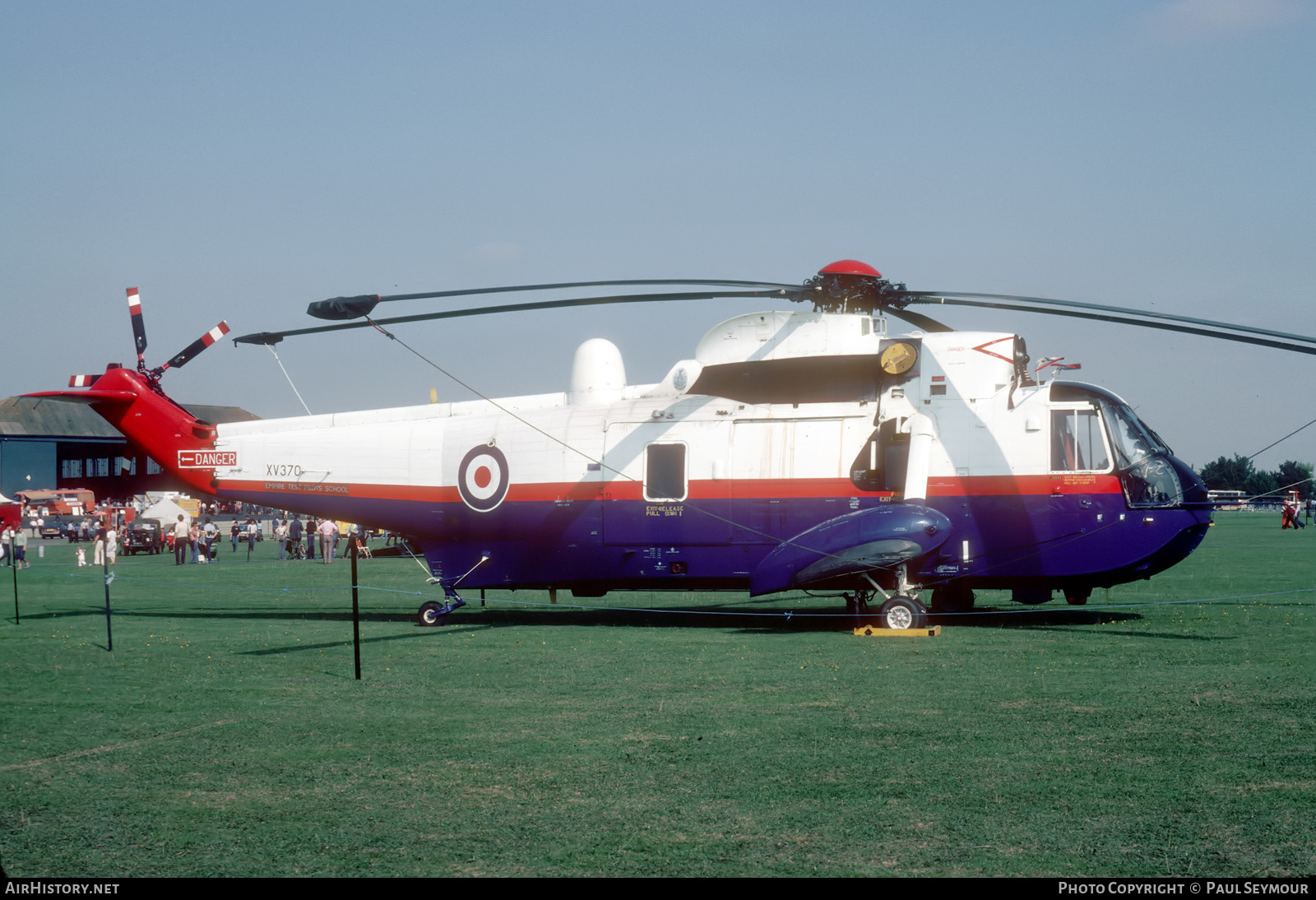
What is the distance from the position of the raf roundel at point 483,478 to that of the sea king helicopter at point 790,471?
0.11 ft

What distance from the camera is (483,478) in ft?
60.6

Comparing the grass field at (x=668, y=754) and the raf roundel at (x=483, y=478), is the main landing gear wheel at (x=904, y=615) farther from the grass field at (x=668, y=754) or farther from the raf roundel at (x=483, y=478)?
the raf roundel at (x=483, y=478)

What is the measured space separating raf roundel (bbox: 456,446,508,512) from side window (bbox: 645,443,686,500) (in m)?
2.54

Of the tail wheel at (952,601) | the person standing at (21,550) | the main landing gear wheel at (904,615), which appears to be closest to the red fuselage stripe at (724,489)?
the main landing gear wheel at (904,615)

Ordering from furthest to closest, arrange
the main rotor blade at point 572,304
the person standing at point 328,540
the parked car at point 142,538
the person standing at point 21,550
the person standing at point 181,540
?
the parked car at point 142,538 → the person standing at point 328,540 → the person standing at point 181,540 → the person standing at point 21,550 → the main rotor blade at point 572,304

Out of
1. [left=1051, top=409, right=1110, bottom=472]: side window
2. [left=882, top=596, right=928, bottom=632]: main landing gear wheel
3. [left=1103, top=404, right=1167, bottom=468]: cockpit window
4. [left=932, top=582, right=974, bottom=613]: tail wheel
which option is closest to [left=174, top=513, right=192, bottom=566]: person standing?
[left=932, top=582, right=974, bottom=613]: tail wheel

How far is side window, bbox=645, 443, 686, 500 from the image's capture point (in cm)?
1745

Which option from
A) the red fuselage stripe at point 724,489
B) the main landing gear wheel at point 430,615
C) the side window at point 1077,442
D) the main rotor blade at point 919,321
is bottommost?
the main landing gear wheel at point 430,615

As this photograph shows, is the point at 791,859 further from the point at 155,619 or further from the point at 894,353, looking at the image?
the point at 155,619

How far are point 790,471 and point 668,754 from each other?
30.5 ft

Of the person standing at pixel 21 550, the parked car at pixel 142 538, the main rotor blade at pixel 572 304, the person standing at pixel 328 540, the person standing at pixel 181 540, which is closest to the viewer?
the main rotor blade at pixel 572 304

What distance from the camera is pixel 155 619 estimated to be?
19266 mm

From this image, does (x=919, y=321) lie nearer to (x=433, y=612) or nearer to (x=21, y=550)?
(x=433, y=612)

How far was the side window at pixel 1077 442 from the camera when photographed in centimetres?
1622
